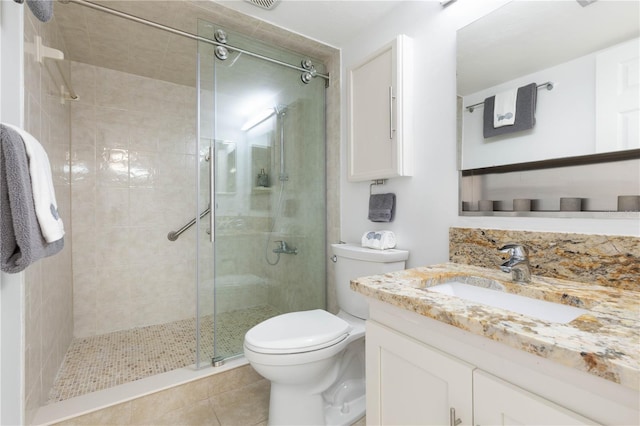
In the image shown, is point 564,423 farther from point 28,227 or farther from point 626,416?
point 28,227

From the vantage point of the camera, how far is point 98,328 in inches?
88.5

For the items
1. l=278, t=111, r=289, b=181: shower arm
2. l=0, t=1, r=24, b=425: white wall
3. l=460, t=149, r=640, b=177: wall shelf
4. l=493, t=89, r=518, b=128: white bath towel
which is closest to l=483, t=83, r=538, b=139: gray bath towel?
l=493, t=89, r=518, b=128: white bath towel

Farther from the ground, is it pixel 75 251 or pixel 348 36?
pixel 348 36

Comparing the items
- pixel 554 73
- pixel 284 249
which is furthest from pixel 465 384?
pixel 284 249

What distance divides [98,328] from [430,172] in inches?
105

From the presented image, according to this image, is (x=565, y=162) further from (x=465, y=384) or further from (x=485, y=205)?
(x=465, y=384)

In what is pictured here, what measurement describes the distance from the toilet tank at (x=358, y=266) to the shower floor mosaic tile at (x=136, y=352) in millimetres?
550

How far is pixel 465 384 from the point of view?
2.10 ft

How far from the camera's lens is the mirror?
86cm

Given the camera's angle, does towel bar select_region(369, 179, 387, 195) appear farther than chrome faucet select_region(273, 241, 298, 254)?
No

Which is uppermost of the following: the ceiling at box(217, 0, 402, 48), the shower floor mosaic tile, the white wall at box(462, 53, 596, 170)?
the ceiling at box(217, 0, 402, 48)

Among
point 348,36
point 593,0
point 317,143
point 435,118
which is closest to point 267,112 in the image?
point 317,143

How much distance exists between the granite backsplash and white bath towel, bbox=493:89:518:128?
1.39 feet

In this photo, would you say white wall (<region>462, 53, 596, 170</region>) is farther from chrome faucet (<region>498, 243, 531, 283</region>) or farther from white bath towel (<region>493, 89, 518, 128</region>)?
chrome faucet (<region>498, 243, 531, 283</region>)
